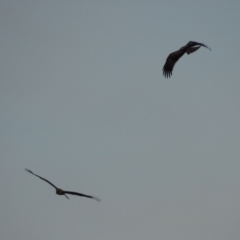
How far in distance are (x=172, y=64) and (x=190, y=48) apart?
2.27m

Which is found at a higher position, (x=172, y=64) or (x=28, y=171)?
(x=172, y=64)

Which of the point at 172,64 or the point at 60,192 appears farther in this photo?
the point at 172,64

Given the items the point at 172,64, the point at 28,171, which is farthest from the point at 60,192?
the point at 172,64

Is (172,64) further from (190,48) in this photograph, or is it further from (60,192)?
(60,192)

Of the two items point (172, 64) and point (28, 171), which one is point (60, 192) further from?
point (172, 64)

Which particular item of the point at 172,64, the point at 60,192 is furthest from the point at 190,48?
the point at 60,192

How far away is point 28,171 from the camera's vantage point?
40844mm

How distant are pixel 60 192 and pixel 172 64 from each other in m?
14.4

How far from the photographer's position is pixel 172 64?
163 feet

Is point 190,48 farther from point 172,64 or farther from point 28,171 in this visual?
point 28,171

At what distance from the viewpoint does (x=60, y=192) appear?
4281 centimetres

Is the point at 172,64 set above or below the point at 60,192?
above

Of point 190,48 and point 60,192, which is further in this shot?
point 190,48

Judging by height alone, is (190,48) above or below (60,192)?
above
